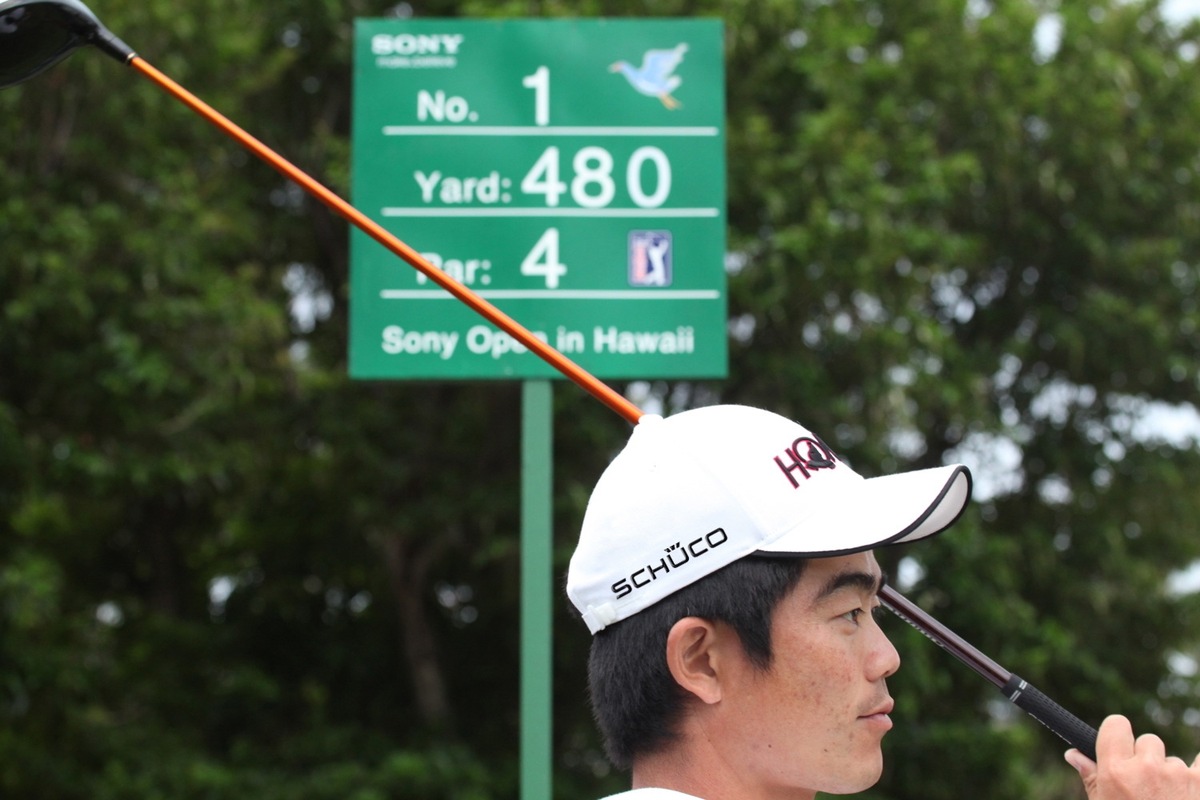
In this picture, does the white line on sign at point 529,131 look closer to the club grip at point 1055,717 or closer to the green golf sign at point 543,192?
the green golf sign at point 543,192

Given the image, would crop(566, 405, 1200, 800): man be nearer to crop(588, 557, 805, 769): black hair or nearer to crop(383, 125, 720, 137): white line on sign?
crop(588, 557, 805, 769): black hair

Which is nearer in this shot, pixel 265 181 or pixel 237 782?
pixel 237 782

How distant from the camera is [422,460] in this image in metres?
9.47

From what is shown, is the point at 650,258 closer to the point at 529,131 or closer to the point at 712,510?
the point at 529,131

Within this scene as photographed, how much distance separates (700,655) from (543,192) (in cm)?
303

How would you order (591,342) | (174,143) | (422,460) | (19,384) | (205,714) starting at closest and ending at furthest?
1. (591,342)
2. (19,384)
3. (174,143)
4. (422,460)
5. (205,714)

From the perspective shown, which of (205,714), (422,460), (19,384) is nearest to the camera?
(19,384)

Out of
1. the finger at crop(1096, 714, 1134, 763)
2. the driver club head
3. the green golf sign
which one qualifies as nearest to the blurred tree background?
the green golf sign

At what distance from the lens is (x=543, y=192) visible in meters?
4.52

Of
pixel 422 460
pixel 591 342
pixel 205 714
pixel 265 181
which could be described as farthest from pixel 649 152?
pixel 205 714

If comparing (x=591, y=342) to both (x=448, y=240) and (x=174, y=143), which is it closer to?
(x=448, y=240)

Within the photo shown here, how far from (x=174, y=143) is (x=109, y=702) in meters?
3.52

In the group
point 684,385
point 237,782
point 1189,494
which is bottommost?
point 237,782

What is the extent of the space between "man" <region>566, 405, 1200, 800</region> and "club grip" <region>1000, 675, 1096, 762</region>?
0.11 meters
